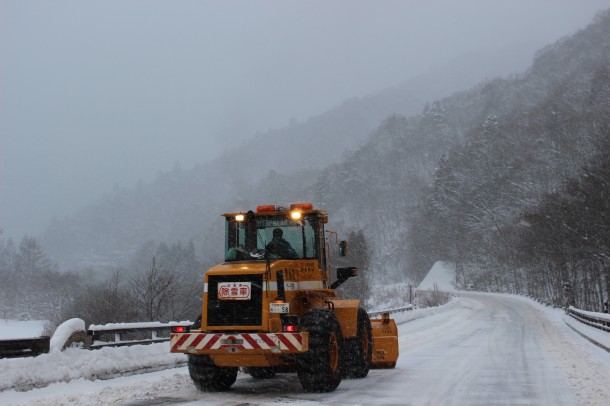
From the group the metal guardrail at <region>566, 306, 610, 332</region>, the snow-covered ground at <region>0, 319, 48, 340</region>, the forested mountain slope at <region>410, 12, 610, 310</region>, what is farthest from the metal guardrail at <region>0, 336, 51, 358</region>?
the snow-covered ground at <region>0, 319, 48, 340</region>

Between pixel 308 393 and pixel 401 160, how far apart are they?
152339mm

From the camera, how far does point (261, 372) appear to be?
424 inches

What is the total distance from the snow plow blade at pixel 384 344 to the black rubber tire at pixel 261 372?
2.37 metres

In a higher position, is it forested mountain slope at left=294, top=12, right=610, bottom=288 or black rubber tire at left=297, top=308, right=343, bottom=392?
forested mountain slope at left=294, top=12, right=610, bottom=288

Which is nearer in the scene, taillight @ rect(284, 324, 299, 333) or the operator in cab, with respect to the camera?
taillight @ rect(284, 324, 299, 333)

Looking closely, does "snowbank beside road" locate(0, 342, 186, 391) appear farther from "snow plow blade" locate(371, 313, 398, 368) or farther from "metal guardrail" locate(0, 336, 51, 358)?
"snow plow blade" locate(371, 313, 398, 368)

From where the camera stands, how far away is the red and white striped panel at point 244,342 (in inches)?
329

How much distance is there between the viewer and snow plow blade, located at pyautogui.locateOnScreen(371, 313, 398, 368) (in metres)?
12.1

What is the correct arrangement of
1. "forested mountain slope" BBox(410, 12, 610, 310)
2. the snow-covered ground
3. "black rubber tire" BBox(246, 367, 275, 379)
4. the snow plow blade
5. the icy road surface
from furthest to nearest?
the snow-covered ground < "forested mountain slope" BBox(410, 12, 610, 310) < the snow plow blade < "black rubber tire" BBox(246, 367, 275, 379) < the icy road surface

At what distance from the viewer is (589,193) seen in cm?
3503

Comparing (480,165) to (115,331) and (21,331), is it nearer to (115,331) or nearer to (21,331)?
(21,331)

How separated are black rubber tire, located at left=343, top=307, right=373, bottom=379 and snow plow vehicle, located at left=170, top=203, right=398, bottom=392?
0.02 meters

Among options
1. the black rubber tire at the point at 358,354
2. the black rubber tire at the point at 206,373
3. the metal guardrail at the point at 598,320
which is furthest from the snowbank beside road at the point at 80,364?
the metal guardrail at the point at 598,320

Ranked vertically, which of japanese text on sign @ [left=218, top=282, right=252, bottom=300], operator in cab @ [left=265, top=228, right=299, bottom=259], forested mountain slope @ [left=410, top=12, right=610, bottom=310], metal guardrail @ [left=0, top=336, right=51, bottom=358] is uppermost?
forested mountain slope @ [left=410, top=12, right=610, bottom=310]
